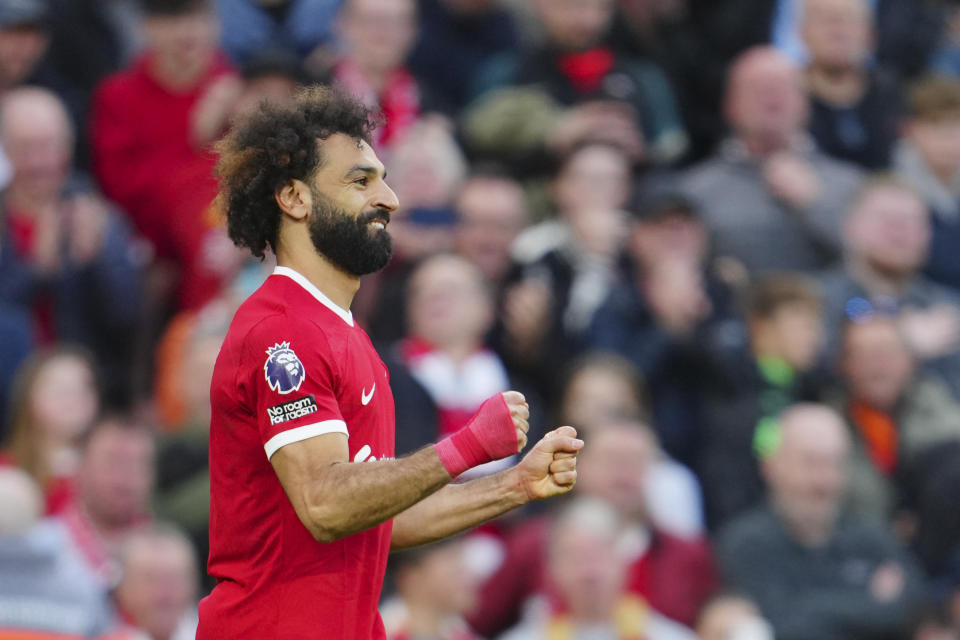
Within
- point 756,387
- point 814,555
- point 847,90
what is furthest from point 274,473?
point 847,90

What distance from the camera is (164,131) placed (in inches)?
368

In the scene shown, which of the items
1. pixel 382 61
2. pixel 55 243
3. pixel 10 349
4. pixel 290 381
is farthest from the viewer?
pixel 382 61

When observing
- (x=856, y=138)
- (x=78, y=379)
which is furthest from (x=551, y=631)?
(x=856, y=138)

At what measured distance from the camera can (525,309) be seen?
28.6 feet

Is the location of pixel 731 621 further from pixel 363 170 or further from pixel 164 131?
pixel 164 131

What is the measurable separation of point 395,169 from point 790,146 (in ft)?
7.81

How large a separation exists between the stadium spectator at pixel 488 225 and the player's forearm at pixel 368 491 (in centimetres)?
491

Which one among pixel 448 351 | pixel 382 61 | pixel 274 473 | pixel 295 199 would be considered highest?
pixel 382 61

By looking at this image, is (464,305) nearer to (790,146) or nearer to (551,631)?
(551,631)

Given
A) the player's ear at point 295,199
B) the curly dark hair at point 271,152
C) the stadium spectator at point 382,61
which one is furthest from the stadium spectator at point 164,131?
the player's ear at point 295,199

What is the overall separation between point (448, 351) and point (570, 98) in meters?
2.24

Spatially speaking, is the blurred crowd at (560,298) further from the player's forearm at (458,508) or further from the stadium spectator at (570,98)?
the player's forearm at (458,508)

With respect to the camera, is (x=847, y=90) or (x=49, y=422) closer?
(x=49, y=422)

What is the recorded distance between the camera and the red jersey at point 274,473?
13.5 feet
